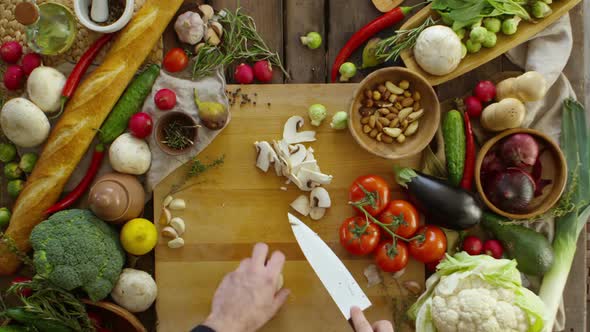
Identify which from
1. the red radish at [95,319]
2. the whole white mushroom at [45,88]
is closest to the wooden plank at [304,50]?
the whole white mushroom at [45,88]

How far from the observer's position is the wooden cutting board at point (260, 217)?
62.9 inches

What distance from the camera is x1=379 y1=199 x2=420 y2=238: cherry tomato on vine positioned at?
1.54 metres

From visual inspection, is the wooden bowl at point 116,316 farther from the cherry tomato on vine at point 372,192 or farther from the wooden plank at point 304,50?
the wooden plank at point 304,50

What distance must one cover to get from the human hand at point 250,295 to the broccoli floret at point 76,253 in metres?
0.30

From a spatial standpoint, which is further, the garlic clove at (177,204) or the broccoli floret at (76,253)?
the garlic clove at (177,204)

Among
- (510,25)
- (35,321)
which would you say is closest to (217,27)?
(510,25)

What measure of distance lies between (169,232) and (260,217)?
0.85 ft

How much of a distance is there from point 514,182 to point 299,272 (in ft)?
2.11

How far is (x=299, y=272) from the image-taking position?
5.26 feet

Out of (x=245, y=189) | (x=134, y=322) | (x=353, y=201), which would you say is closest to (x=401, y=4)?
(x=353, y=201)

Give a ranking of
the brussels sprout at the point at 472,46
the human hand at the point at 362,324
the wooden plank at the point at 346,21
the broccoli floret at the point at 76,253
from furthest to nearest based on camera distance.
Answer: the wooden plank at the point at 346,21 < the brussels sprout at the point at 472,46 < the broccoli floret at the point at 76,253 < the human hand at the point at 362,324

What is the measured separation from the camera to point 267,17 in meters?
1.69

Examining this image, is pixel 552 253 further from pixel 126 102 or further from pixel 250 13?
pixel 126 102

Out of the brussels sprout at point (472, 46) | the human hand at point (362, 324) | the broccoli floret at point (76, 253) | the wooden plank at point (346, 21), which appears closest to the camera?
the human hand at point (362, 324)
